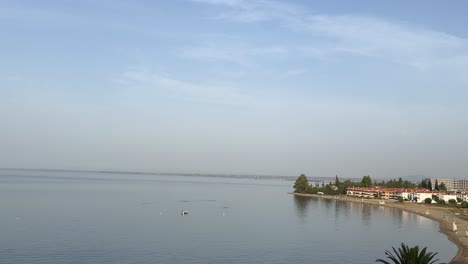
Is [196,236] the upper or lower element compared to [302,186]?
lower

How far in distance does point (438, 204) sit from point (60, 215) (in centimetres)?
8206

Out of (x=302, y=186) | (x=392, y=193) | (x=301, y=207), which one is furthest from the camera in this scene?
(x=302, y=186)

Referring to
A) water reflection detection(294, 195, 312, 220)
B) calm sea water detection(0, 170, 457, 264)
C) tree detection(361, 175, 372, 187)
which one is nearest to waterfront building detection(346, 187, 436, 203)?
tree detection(361, 175, 372, 187)

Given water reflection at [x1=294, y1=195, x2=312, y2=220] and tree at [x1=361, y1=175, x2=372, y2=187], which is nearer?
water reflection at [x1=294, y1=195, x2=312, y2=220]

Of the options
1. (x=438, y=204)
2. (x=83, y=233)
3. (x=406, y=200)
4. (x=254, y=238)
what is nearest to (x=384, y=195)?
(x=406, y=200)

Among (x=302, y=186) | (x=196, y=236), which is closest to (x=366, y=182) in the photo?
(x=302, y=186)

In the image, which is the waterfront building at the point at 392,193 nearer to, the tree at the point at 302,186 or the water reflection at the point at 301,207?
the tree at the point at 302,186

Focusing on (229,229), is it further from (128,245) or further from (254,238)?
(128,245)

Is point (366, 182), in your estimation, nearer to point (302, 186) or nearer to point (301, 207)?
point (302, 186)

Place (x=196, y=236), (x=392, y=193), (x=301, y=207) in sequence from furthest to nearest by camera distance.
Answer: (x=392, y=193)
(x=301, y=207)
(x=196, y=236)

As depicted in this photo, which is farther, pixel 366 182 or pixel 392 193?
pixel 366 182

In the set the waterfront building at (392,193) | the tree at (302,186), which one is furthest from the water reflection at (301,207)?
the tree at (302,186)

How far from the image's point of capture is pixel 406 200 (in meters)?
129

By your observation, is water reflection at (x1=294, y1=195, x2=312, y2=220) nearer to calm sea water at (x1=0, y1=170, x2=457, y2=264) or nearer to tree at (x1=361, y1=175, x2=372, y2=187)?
calm sea water at (x1=0, y1=170, x2=457, y2=264)
